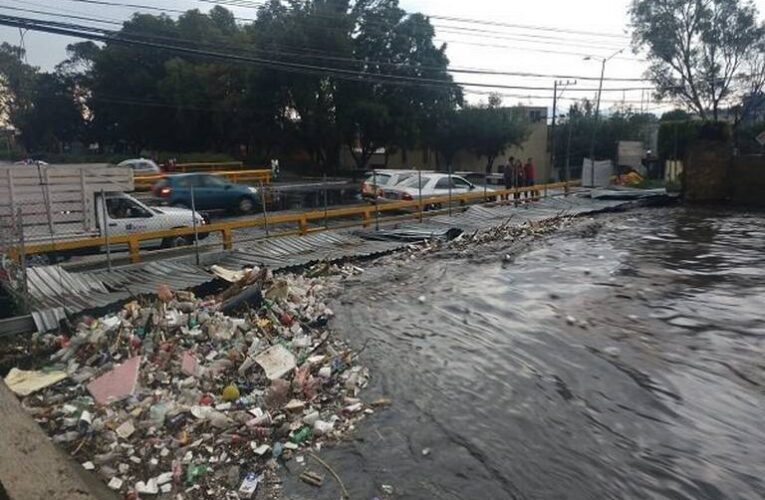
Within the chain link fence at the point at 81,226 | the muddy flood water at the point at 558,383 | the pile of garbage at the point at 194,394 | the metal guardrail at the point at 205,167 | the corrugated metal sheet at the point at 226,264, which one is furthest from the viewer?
the metal guardrail at the point at 205,167

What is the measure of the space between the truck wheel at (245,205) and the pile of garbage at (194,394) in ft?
45.7

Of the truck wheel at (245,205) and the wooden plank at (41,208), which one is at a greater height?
the wooden plank at (41,208)

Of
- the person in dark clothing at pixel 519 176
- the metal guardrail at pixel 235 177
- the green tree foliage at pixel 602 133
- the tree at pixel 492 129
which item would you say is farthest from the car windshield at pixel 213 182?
the green tree foliage at pixel 602 133

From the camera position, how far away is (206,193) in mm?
20344

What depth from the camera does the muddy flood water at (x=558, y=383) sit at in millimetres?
4496

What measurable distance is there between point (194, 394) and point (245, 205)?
16567mm

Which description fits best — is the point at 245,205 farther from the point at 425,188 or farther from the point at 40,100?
the point at 40,100

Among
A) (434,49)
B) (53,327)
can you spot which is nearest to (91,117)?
(434,49)

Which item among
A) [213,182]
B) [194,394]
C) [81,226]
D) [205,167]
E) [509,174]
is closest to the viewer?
[194,394]

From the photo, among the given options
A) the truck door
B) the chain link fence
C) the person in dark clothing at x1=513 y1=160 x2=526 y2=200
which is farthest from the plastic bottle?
the person in dark clothing at x1=513 y1=160 x2=526 y2=200

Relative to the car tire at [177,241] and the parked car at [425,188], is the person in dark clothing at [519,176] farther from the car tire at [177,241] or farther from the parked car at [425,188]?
the car tire at [177,241]

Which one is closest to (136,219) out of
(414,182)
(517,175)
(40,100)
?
(414,182)

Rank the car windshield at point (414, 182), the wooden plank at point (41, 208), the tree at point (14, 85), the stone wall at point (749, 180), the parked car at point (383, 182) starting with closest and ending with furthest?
1. the wooden plank at point (41, 208)
2. the car windshield at point (414, 182)
3. the parked car at point (383, 182)
4. the stone wall at point (749, 180)
5. the tree at point (14, 85)

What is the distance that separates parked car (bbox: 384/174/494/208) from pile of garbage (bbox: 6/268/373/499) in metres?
11.7
